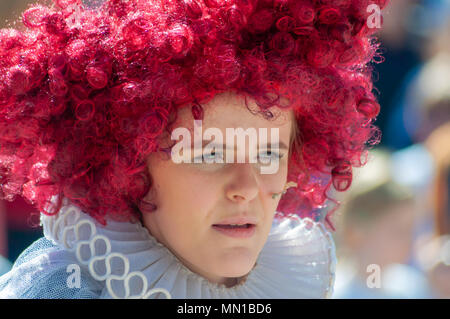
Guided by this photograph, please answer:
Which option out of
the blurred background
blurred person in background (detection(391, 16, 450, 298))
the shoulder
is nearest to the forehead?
the shoulder

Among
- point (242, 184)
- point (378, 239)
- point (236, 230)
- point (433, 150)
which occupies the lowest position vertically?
point (378, 239)

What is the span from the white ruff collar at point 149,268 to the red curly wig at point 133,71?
0.05 metres

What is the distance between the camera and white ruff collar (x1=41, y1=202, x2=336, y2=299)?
1392 mm

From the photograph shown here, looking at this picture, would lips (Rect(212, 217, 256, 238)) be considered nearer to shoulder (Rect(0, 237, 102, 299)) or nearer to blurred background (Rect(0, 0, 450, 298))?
shoulder (Rect(0, 237, 102, 299))

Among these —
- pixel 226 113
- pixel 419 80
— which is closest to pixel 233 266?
pixel 226 113

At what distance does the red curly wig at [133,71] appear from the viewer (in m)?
1.34

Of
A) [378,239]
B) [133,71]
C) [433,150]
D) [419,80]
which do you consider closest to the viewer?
[133,71]

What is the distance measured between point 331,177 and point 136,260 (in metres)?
0.65

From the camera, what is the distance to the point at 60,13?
143 centimetres

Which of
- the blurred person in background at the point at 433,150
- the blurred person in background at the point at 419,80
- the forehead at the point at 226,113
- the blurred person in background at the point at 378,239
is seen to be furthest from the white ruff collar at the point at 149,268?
the blurred person in background at the point at 419,80

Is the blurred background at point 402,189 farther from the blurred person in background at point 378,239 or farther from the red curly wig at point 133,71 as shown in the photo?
the red curly wig at point 133,71

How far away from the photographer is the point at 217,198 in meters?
1.40

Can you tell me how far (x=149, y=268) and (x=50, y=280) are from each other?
0.22 metres

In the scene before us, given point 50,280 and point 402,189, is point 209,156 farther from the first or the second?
point 402,189
